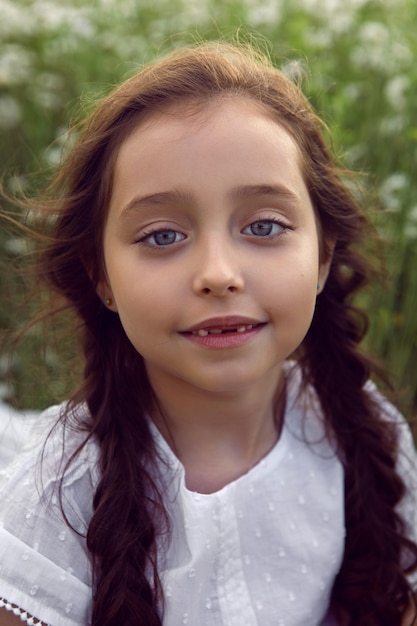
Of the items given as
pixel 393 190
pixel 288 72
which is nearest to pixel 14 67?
pixel 288 72

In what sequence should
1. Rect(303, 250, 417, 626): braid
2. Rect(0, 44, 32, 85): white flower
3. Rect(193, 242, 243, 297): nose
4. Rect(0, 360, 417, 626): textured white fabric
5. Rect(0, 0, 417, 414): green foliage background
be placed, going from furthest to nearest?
Rect(0, 44, 32, 85): white flower, Rect(0, 0, 417, 414): green foliage background, Rect(303, 250, 417, 626): braid, Rect(0, 360, 417, 626): textured white fabric, Rect(193, 242, 243, 297): nose

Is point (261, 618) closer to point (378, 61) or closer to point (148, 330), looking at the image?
point (148, 330)

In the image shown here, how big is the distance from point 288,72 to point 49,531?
4.35 ft

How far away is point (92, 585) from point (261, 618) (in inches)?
11.4

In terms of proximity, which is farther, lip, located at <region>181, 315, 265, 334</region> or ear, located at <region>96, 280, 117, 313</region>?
ear, located at <region>96, 280, 117, 313</region>

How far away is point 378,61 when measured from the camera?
99.1 inches

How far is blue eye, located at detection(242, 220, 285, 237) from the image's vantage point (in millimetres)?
1202

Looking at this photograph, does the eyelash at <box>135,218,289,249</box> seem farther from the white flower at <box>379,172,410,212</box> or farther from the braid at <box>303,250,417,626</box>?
the white flower at <box>379,172,410,212</box>

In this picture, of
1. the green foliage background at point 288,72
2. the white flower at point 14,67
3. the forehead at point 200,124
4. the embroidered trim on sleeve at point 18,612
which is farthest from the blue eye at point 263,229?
the white flower at point 14,67

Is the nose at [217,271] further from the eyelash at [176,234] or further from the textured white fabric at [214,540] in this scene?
the textured white fabric at [214,540]

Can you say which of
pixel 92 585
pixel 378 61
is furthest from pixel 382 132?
pixel 92 585

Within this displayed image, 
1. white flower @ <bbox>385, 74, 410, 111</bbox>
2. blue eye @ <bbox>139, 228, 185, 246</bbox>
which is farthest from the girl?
white flower @ <bbox>385, 74, 410, 111</bbox>

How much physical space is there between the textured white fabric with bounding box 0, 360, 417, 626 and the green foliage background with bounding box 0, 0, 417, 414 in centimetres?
63

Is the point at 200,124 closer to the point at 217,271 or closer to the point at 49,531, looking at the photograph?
the point at 217,271
